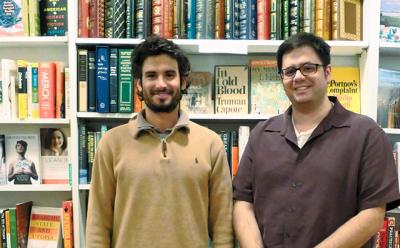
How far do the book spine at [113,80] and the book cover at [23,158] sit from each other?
1.62 ft

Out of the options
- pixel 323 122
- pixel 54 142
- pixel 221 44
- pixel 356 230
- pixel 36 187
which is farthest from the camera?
pixel 54 142

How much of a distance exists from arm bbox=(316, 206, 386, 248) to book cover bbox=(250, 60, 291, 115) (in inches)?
29.1

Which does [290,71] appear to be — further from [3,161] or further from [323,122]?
[3,161]

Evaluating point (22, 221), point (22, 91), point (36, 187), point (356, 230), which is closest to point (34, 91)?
point (22, 91)

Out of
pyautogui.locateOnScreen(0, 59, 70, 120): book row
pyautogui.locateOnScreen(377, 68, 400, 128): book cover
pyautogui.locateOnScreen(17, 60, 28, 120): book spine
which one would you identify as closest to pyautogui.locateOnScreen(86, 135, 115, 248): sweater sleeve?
pyautogui.locateOnScreen(0, 59, 70, 120): book row

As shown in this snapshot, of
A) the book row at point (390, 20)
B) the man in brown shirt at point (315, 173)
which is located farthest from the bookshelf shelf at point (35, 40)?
the book row at point (390, 20)

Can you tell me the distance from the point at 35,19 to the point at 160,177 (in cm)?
106

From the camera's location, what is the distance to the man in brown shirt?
3.93 feet

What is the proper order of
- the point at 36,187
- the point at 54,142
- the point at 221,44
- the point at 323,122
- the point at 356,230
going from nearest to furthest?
the point at 356,230, the point at 323,122, the point at 221,44, the point at 36,187, the point at 54,142

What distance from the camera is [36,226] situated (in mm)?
1893

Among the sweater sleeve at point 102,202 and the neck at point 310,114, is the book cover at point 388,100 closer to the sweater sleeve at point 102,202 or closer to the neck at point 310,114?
the neck at point 310,114

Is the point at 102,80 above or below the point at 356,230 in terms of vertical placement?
above

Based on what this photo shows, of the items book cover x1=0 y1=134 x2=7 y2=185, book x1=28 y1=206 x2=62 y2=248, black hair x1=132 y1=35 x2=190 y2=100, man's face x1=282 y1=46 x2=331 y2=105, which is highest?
black hair x1=132 y1=35 x2=190 y2=100

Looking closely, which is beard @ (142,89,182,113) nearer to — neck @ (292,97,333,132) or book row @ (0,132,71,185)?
neck @ (292,97,333,132)
